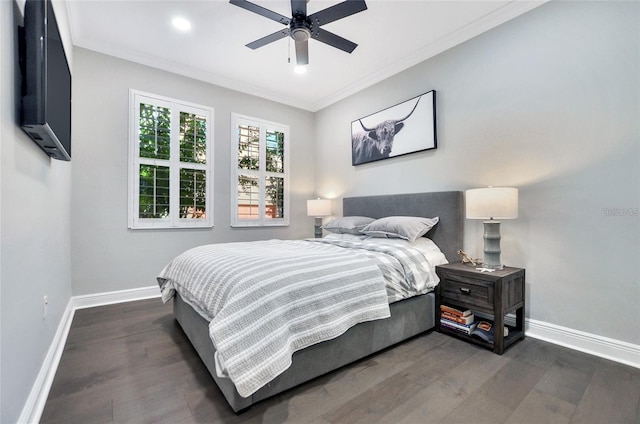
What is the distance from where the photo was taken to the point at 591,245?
2.17m

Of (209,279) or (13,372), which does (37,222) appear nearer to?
(13,372)

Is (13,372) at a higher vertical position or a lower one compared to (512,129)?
lower

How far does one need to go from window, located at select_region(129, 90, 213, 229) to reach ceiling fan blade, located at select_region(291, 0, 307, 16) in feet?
7.26

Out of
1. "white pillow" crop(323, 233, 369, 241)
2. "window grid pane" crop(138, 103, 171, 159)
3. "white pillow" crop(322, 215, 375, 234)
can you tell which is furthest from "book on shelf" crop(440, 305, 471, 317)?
"window grid pane" crop(138, 103, 171, 159)

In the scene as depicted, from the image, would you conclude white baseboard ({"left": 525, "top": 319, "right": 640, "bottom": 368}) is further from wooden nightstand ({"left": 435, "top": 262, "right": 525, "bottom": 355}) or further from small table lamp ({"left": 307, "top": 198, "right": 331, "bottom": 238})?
small table lamp ({"left": 307, "top": 198, "right": 331, "bottom": 238})

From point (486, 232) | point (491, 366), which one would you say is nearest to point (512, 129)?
point (486, 232)

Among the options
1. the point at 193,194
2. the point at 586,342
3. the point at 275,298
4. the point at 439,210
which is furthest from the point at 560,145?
the point at 193,194

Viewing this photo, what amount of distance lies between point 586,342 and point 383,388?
1.71 meters

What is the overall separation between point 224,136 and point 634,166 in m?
4.23

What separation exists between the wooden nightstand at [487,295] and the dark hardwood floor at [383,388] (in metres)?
0.11

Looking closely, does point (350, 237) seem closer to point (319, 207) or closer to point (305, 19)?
point (319, 207)

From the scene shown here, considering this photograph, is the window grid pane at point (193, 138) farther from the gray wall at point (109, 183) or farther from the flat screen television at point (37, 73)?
the flat screen television at point (37, 73)

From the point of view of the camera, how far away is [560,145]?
2.33 m

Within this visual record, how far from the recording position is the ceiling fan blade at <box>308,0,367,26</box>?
2111 millimetres
